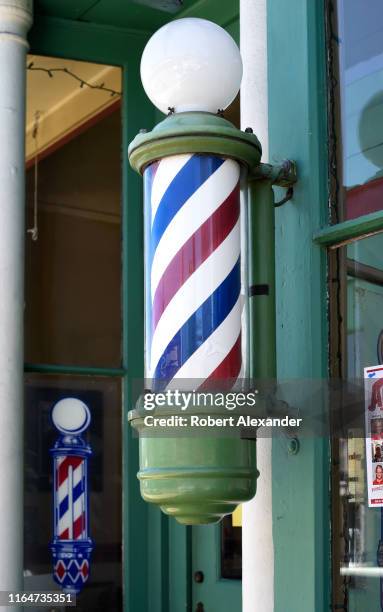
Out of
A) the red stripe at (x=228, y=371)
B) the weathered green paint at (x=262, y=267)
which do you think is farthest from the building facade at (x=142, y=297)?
the red stripe at (x=228, y=371)

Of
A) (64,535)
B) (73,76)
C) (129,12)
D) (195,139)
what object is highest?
(129,12)

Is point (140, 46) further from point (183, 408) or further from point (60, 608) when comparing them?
point (183, 408)

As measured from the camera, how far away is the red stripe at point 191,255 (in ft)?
8.21

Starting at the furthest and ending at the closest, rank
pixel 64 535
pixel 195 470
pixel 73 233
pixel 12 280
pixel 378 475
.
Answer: pixel 73 233, pixel 64 535, pixel 12 280, pixel 378 475, pixel 195 470

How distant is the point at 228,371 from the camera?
250 centimetres

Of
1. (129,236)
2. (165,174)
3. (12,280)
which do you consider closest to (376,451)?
(165,174)

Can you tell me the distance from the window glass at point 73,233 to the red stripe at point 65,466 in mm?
919

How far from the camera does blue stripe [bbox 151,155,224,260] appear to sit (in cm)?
254

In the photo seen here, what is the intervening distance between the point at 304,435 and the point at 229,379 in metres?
0.40

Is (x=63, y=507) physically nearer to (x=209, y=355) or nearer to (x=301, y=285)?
(x=301, y=285)

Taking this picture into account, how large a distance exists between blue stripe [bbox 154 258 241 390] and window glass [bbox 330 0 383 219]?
0.56 meters

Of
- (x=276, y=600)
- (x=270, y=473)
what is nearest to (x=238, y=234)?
(x=270, y=473)

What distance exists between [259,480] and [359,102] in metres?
1.08

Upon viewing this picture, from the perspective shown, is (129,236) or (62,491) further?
(129,236)
